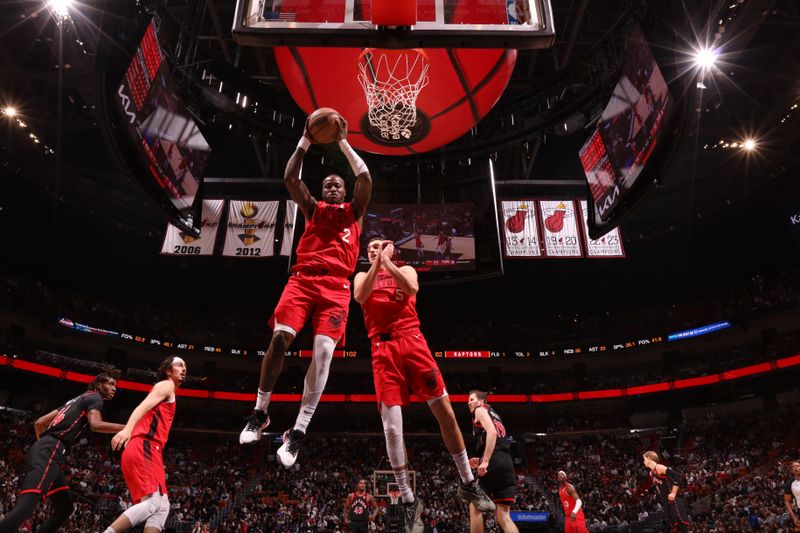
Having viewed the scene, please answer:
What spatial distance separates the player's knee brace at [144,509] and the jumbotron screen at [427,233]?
6.80 metres

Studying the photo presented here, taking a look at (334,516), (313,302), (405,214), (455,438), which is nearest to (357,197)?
(313,302)

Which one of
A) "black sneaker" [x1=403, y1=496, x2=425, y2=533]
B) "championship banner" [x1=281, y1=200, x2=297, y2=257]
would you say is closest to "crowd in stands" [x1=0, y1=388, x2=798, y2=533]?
"championship banner" [x1=281, y1=200, x2=297, y2=257]

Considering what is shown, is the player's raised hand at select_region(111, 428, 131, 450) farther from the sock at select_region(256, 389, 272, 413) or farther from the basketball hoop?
the basketball hoop

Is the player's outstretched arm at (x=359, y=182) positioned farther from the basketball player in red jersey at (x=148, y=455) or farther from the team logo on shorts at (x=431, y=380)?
the basketball player in red jersey at (x=148, y=455)

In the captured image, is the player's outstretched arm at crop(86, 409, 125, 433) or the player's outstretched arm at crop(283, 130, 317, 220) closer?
the player's outstretched arm at crop(283, 130, 317, 220)

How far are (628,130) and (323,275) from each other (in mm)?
6830

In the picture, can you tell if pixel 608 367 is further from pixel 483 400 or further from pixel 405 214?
pixel 483 400

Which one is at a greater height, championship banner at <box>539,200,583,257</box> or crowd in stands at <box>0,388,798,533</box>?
championship banner at <box>539,200,583,257</box>

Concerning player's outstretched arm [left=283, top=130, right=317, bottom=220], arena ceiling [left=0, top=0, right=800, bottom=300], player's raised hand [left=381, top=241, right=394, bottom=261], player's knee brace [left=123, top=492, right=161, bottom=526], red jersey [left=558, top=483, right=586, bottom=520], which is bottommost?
red jersey [left=558, top=483, right=586, bottom=520]

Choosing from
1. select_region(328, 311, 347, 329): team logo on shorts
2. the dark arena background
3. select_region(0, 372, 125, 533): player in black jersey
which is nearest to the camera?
select_region(328, 311, 347, 329): team logo on shorts

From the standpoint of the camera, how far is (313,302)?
3.71 m

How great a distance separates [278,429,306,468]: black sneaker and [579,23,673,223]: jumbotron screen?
6.71 meters

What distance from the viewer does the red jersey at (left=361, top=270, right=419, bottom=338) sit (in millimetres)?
4266

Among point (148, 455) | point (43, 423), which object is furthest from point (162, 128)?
point (148, 455)
